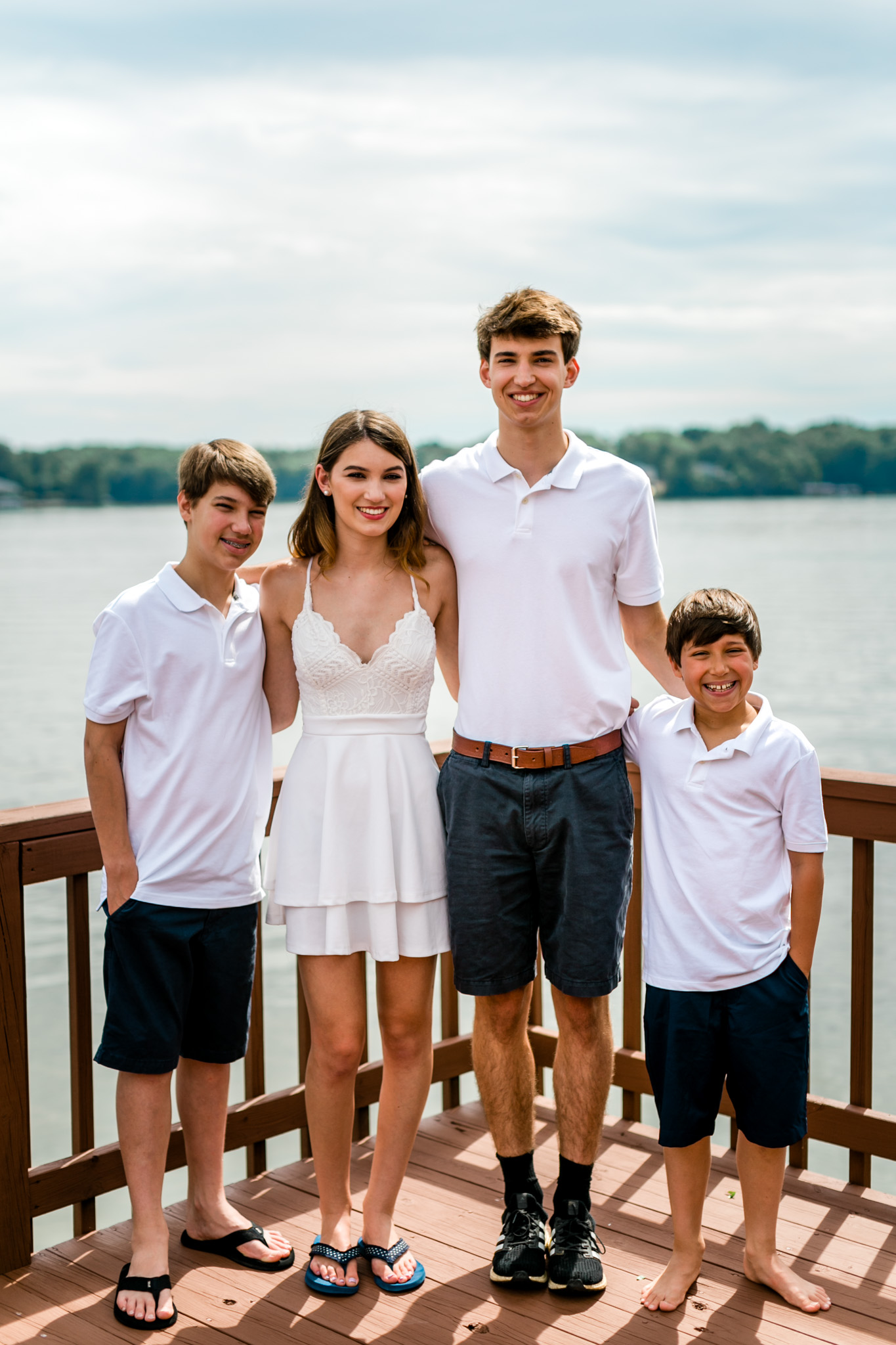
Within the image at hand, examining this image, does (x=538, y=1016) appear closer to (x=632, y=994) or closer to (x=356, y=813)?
(x=632, y=994)

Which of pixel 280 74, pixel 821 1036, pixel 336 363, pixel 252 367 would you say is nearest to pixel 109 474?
Result: pixel 821 1036

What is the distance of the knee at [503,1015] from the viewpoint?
2514mm

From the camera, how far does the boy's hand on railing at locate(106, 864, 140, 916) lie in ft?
7.43

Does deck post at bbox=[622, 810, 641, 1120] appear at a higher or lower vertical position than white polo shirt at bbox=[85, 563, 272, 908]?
lower

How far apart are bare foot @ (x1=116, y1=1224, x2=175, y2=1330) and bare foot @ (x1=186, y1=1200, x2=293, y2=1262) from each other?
0.64 feet

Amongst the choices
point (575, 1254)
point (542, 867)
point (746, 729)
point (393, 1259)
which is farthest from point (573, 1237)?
point (746, 729)

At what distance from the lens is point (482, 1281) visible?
2.47 metres

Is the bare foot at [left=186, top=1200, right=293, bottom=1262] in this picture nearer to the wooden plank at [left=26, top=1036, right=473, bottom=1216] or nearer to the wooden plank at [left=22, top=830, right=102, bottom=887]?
the wooden plank at [left=26, top=1036, right=473, bottom=1216]

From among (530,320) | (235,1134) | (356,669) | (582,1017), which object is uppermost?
(530,320)

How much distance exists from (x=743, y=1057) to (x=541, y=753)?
67 centimetres

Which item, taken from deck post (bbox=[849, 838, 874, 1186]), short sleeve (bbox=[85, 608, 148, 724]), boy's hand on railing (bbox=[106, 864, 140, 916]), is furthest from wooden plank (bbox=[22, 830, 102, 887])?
deck post (bbox=[849, 838, 874, 1186])

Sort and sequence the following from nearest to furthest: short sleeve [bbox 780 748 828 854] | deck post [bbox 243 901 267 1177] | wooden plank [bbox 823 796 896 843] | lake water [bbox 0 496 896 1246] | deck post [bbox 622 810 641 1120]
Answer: short sleeve [bbox 780 748 828 854] < wooden plank [bbox 823 796 896 843] < deck post [bbox 243 901 267 1177] < deck post [bbox 622 810 641 1120] < lake water [bbox 0 496 896 1246]

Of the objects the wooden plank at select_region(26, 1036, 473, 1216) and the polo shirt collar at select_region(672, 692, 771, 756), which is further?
the wooden plank at select_region(26, 1036, 473, 1216)

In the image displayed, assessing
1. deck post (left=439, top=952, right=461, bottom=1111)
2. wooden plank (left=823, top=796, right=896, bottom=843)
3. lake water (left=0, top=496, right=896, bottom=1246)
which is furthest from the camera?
lake water (left=0, top=496, right=896, bottom=1246)
